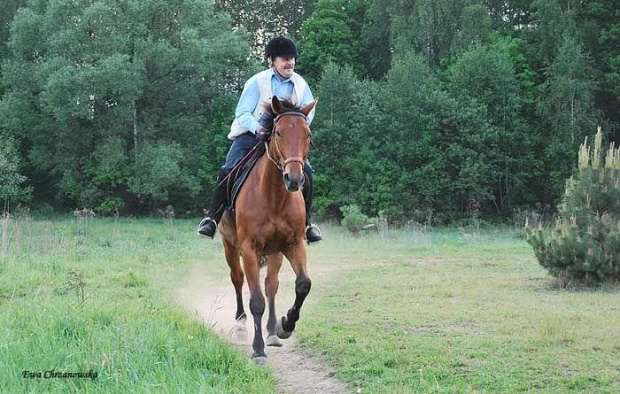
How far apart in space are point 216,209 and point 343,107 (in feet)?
104

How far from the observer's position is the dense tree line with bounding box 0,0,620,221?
3728 centimetres

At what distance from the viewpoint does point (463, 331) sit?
8.37m

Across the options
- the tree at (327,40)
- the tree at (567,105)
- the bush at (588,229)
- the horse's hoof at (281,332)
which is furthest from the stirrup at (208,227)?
the tree at (327,40)

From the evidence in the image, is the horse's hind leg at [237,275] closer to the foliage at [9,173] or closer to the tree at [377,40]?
the foliage at [9,173]

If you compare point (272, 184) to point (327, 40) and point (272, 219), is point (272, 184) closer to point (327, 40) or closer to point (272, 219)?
point (272, 219)

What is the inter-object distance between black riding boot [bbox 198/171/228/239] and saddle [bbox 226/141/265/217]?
9 centimetres

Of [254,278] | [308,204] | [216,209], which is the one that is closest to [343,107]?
[216,209]

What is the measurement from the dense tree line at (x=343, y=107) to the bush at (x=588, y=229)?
24.3 m

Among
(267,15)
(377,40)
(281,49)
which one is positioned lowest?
(281,49)

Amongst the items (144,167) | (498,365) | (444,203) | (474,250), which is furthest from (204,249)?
(444,203)

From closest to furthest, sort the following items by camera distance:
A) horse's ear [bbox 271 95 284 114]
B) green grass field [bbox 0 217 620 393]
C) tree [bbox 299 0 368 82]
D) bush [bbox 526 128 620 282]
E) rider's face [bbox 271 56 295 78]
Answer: green grass field [bbox 0 217 620 393] → horse's ear [bbox 271 95 284 114] → rider's face [bbox 271 56 295 78] → bush [bbox 526 128 620 282] → tree [bbox 299 0 368 82]

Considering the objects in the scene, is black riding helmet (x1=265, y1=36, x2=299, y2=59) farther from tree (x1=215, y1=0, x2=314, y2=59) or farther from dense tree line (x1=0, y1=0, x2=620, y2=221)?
tree (x1=215, y1=0, x2=314, y2=59)

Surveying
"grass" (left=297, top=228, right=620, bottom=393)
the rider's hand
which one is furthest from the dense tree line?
the rider's hand

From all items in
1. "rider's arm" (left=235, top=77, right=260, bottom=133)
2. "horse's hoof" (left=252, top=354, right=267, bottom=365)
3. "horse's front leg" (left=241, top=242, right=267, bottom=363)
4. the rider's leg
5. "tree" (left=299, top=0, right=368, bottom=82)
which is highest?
"tree" (left=299, top=0, right=368, bottom=82)
